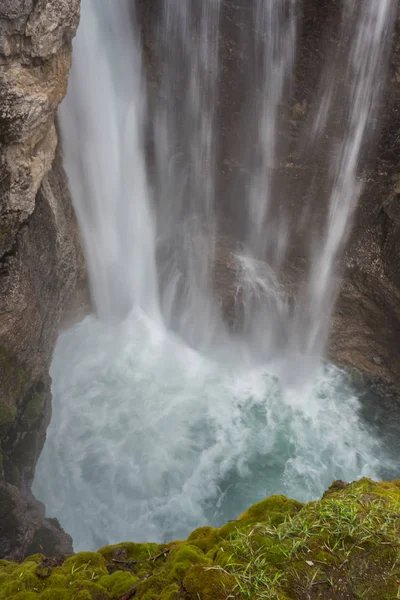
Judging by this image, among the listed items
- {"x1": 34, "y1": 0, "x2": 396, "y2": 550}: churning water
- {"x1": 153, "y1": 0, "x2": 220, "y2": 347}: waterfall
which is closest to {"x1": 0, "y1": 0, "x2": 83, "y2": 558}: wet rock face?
{"x1": 34, "y1": 0, "x2": 396, "y2": 550}: churning water

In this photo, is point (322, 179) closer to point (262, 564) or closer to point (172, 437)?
point (172, 437)

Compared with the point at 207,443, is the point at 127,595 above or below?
above

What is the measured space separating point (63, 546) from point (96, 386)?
→ 4.80 metres

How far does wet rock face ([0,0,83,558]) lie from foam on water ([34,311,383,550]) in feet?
3.99

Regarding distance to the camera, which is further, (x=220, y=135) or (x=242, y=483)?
(x=220, y=135)

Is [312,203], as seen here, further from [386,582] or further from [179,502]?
[386,582]

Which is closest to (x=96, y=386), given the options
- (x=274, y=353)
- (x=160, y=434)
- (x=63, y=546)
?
(x=160, y=434)

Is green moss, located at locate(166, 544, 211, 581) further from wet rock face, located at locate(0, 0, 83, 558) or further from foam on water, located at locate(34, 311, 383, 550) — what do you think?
foam on water, located at locate(34, 311, 383, 550)

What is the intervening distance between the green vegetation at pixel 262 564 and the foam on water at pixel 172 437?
21.0ft

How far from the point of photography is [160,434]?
11812 millimetres

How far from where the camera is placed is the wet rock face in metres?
7.47

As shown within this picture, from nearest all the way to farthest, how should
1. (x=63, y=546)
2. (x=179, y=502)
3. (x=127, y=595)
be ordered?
(x=127, y=595) < (x=63, y=546) < (x=179, y=502)

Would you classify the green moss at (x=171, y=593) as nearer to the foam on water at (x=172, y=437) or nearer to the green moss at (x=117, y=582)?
the green moss at (x=117, y=582)

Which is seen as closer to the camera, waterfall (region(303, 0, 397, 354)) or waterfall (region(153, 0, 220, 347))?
waterfall (region(303, 0, 397, 354))
